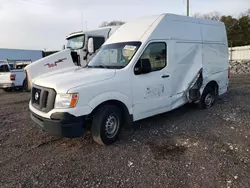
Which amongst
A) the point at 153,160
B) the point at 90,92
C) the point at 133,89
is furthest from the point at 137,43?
the point at 153,160

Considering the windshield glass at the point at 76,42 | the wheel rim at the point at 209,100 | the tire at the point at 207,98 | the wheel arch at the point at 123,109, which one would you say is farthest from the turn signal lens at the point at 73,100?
the windshield glass at the point at 76,42

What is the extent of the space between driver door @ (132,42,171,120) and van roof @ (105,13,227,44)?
0.89 feet

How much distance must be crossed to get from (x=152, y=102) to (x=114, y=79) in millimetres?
1185

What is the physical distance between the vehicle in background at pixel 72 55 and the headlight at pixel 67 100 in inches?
179

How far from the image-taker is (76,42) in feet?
32.4

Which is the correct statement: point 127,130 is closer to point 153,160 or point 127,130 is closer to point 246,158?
point 153,160

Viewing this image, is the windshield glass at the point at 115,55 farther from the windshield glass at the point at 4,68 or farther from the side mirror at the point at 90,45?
the windshield glass at the point at 4,68

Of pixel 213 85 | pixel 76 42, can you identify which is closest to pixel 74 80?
pixel 213 85

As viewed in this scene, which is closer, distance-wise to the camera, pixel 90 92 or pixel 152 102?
pixel 90 92

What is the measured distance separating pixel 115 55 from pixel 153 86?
1124 millimetres

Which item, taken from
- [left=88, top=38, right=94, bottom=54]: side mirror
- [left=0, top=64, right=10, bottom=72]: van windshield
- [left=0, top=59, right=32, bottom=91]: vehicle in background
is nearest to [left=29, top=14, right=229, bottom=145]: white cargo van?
[left=88, top=38, right=94, bottom=54]: side mirror

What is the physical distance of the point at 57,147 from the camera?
4.32 metres

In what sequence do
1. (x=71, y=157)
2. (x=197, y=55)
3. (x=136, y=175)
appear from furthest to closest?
1. (x=197, y=55)
2. (x=71, y=157)
3. (x=136, y=175)

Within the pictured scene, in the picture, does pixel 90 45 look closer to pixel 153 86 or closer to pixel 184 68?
pixel 184 68
